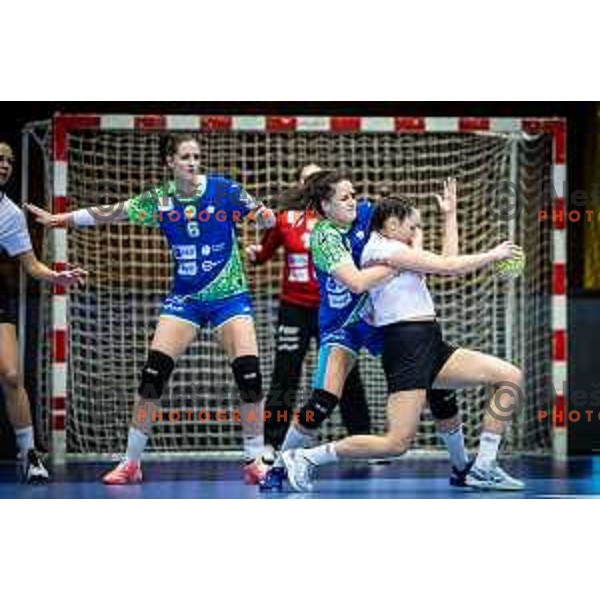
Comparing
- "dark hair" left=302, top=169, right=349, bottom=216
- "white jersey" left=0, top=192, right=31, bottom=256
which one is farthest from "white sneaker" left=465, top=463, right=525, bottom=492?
"white jersey" left=0, top=192, right=31, bottom=256

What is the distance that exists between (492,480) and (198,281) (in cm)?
183

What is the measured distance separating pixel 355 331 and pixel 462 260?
27.2 inches

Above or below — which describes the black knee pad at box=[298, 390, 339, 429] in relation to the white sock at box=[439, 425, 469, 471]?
above

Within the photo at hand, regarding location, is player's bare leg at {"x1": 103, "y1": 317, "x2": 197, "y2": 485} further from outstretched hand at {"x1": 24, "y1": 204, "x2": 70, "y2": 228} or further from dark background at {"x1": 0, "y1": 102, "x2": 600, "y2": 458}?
dark background at {"x1": 0, "y1": 102, "x2": 600, "y2": 458}

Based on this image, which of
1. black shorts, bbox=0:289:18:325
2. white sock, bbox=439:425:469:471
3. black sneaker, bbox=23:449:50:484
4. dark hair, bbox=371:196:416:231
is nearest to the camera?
dark hair, bbox=371:196:416:231

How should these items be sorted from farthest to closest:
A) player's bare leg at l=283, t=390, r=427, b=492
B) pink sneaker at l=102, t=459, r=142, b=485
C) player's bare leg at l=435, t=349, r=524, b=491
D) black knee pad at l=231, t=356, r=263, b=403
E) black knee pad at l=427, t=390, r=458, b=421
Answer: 1. pink sneaker at l=102, t=459, r=142, b=485
2. black knee pad at l=231, t=356, r=263, b=403
3. black knee pad at l=427, t=390, r=458, b=421
4. player's bare leg at l=435, t=349, r=524, b=491
5. player's bare leg at l=283, t=390, r=427, b=492

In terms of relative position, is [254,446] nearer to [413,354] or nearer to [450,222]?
[413,354]

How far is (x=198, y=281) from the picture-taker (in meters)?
8.38

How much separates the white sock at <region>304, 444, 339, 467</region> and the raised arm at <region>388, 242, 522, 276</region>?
3.10 ft

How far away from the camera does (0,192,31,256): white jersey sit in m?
8.80
